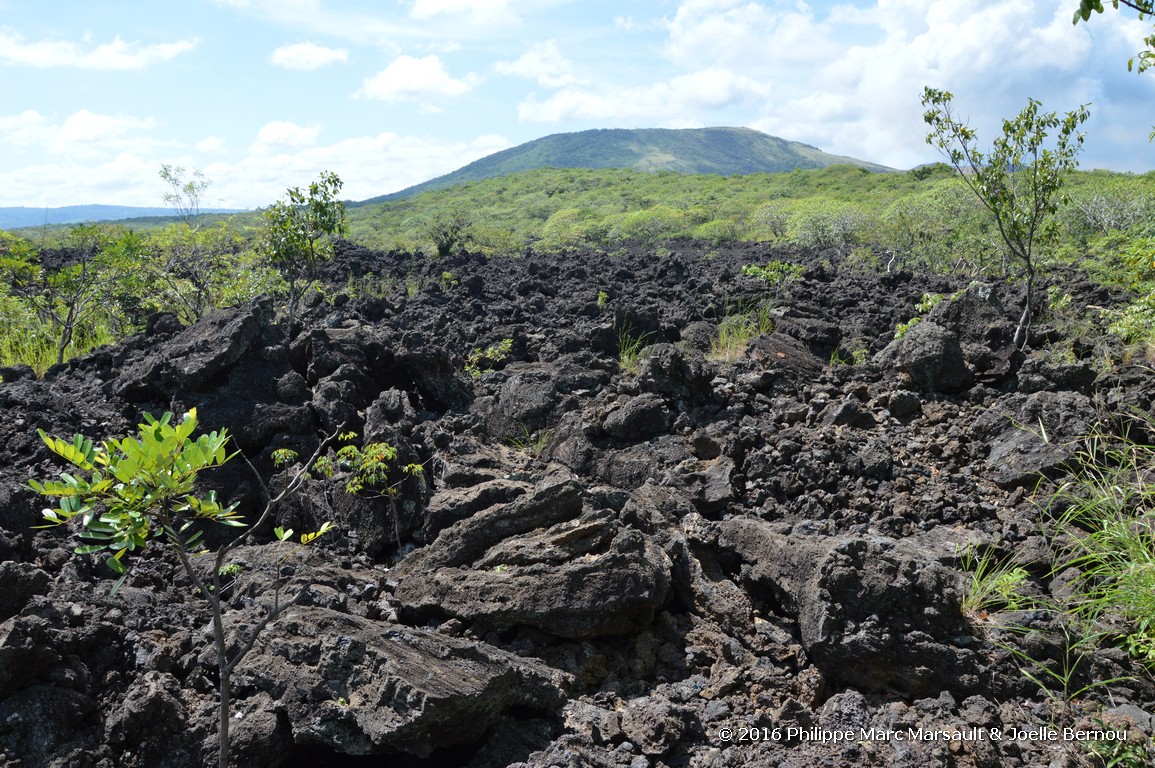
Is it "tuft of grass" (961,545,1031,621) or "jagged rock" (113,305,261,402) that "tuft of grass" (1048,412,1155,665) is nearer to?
"tuft of grass" (961,545,1031,621)

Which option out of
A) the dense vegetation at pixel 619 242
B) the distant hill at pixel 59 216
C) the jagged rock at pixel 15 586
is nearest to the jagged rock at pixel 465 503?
the jagged rock at pixel 15 586

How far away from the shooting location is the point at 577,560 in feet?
14.9

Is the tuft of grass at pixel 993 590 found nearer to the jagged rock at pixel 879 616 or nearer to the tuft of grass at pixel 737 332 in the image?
the jagged rock at pixel 879 616

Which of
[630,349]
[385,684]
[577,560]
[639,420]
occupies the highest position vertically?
[630,349]

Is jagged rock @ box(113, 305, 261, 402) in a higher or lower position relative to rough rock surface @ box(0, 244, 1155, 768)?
higher

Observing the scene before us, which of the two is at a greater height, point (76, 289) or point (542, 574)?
point (76, 289)

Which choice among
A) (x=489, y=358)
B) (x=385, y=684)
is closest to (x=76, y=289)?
(x=489, y=358)

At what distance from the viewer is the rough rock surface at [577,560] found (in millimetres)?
3545

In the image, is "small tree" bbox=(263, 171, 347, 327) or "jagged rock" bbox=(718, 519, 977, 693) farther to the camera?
"small tree" bbox=(263, 171, 347, 327)

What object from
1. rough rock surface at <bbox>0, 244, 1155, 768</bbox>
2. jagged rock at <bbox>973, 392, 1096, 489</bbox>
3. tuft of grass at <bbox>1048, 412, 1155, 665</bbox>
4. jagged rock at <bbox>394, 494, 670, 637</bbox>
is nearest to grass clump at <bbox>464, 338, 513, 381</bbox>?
rough rock surface at <bbox>0, 244, 1155, 768</bbox>

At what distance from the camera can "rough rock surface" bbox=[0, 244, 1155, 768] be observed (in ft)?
11.6

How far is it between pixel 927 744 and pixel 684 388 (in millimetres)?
4483

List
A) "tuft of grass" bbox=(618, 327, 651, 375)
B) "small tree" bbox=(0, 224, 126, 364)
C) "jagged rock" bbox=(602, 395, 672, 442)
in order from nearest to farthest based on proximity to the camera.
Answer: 1. "jagged rock" bbox=(602, 395, 672, 442)
2. "tuft of grass" bbox=(618, 327, 651, 375)
3. "small tree" bbox=(0, 224, 126, 364)

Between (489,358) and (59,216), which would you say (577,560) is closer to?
(489,358)
